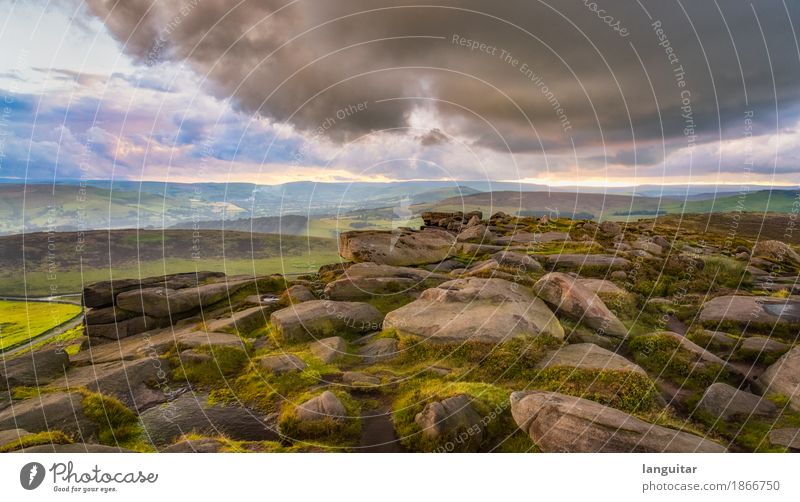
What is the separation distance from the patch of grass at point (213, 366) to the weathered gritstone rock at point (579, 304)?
1553cm

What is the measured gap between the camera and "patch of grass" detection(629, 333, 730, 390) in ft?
56.0

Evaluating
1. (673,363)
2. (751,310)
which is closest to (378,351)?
(673,363)

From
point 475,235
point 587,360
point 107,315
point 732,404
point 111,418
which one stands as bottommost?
point 732,404

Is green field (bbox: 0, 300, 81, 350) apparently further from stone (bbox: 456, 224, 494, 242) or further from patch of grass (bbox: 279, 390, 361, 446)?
stone (bbox: 456, 224, 494, 242)

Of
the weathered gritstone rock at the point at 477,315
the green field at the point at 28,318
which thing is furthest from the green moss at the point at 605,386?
the green field at the point at 28,318

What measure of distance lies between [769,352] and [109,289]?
118 feet

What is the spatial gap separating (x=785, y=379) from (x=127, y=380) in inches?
1015

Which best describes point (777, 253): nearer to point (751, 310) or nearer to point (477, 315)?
point (751, 310)

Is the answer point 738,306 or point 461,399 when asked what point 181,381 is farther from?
point 738,306

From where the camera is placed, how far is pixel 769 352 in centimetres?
1873

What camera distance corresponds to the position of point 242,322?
2344 centimetres

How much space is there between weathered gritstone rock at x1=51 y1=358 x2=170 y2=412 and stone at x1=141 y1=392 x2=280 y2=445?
3.04 feet

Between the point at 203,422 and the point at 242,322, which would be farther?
the point at 242,322
